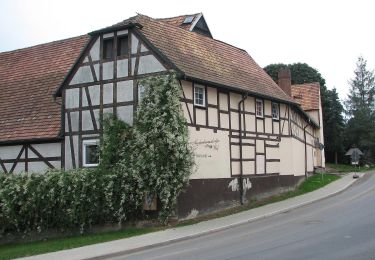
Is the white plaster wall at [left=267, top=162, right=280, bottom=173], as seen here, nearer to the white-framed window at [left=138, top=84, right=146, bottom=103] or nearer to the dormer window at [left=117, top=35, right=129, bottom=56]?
the white-framed window at [left=138, top=84, right=146, bottom=103]

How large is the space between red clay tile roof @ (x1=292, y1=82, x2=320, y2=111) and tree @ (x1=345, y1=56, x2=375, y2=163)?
52.5 feet

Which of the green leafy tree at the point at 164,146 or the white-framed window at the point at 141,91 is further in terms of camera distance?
the white-framed window at the point at 141,91

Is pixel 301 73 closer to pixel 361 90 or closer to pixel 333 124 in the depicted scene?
pixel 333 124

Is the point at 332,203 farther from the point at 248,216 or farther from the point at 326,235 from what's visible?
the point at 326,235

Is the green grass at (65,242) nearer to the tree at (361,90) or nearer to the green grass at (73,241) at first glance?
the green grass at (73,241)

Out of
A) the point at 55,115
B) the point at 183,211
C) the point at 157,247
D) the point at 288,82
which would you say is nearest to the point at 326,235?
the point at 157,247

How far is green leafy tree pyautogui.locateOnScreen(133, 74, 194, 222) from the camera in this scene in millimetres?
18359

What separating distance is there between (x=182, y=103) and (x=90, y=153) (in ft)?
15.6

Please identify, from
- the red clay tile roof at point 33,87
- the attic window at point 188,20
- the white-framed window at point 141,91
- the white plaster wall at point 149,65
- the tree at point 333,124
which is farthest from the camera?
the tree at point 333,124

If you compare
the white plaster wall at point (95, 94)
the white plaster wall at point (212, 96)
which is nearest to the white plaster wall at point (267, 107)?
the white plaster wall at point (212, 96)

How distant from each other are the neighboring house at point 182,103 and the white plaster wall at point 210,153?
0.13 feet

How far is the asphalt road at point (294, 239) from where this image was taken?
12125 mm

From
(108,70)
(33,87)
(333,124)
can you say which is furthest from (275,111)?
(333,124)

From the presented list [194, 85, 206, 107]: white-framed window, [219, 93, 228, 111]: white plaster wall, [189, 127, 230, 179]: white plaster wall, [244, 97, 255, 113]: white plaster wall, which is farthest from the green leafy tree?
[244, 97, 255, 113]: white plaster wall
